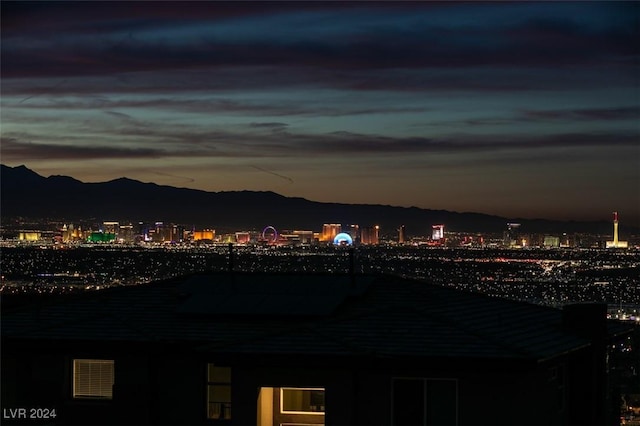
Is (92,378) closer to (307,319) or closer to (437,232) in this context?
(307,319)

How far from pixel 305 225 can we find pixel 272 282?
137m

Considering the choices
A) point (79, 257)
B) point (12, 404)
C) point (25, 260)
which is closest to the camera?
point (12, 404)

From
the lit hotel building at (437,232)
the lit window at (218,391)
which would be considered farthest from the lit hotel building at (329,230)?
the lit window at (218,391)

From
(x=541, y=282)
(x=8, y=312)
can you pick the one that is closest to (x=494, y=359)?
(x=8, y=312)

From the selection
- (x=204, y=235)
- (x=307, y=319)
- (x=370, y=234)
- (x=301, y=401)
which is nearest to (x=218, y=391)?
(x=301, y=401)

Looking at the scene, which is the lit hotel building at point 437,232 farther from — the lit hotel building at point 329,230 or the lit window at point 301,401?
the lit window at point 301,401

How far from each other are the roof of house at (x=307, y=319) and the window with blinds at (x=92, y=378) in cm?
40

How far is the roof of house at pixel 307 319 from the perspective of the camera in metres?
15.0

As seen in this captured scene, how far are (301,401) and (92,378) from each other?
3.03 meters

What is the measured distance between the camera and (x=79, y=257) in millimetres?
143750

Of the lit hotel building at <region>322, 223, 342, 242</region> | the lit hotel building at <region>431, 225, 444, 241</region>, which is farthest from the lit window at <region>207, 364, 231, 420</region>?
the lit hotel building at <region>431, 225, 444, 241</region>

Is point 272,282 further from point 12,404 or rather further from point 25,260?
point 25,260

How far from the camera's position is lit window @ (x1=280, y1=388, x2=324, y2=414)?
51.6 feet

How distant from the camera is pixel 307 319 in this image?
55.3ft
